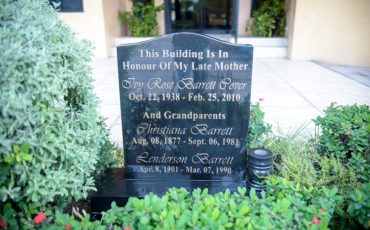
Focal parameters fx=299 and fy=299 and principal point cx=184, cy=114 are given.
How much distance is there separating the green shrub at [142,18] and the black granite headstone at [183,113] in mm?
8285

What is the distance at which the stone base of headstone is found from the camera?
95.1 inches

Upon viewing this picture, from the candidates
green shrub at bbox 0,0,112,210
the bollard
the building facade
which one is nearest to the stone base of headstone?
the bollard

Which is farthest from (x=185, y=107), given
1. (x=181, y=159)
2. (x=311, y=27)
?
(x=311, y=27)

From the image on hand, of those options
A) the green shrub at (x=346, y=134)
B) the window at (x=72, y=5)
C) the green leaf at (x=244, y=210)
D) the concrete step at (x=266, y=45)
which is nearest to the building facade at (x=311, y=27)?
the window at (x=72, y=5)

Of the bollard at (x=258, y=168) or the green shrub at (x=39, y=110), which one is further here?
the bollard at (x=258, y=168)

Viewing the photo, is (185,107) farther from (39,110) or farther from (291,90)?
(291,90)

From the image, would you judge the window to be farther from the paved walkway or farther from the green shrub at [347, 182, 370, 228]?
the green shrub at [347, 182, 370, 228]

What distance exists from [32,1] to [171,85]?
1.14 meters

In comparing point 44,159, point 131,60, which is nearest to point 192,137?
point 131,60

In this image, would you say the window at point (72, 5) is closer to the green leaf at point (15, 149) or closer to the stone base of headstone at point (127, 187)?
the stone base of headstone at point (127, 187)

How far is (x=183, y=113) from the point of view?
252 cm

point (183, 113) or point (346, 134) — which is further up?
point (183, 113)

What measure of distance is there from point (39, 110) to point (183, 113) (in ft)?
3.73

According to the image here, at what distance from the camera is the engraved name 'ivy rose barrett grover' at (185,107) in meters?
2.39
